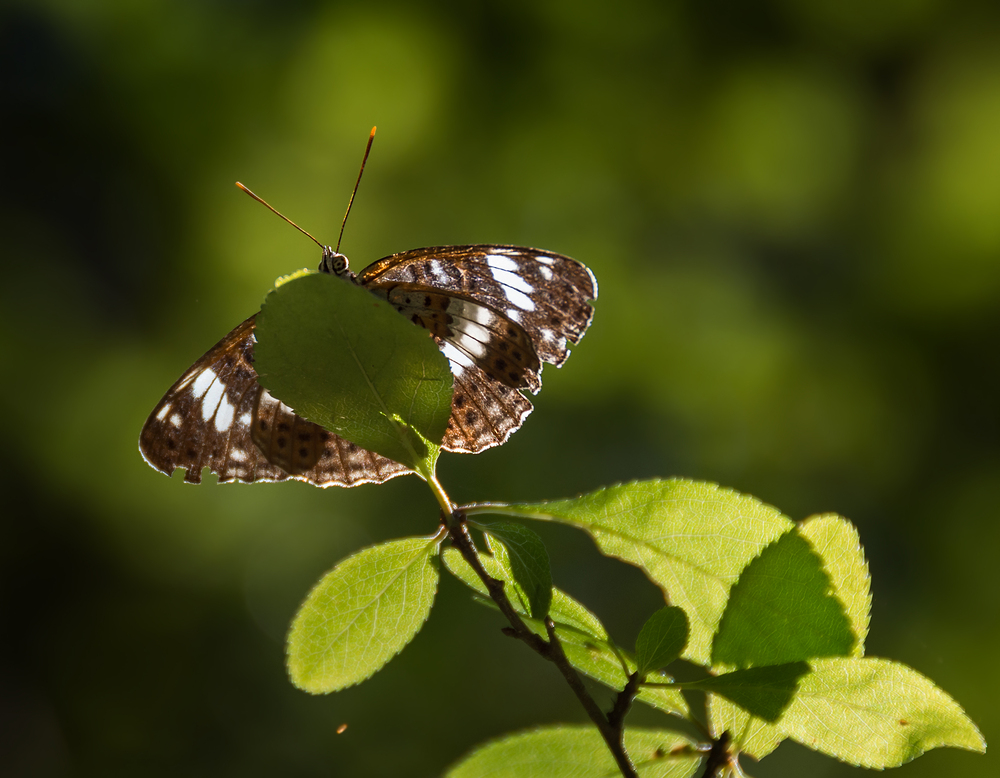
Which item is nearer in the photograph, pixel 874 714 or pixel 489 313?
pixel 874 714

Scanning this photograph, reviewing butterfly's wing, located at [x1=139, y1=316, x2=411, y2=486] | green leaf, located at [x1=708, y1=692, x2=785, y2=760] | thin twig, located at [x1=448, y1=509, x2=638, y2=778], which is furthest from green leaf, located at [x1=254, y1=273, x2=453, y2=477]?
butterfly's wing, located at [x1=139, y1=316, x2=411, y2=486]

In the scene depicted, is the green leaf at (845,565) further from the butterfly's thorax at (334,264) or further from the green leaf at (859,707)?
the butterfly's thorax at (334,264)

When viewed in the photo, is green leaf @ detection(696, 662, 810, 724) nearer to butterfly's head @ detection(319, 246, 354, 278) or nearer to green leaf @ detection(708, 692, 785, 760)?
green leaf @ detection(708, 692, 785, 760)

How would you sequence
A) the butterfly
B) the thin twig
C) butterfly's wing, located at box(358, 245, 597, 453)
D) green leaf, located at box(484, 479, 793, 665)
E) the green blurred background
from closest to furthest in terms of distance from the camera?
the thin twig
green leaf, located at box(484, 479, 793, 665)
the butterfly
butterfly's wing, located at box(358, 245, 597, 453)
the green blurred background

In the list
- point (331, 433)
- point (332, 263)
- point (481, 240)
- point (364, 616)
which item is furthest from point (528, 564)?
point (481, 240)

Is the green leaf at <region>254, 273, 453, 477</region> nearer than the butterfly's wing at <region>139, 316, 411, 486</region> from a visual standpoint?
Yes

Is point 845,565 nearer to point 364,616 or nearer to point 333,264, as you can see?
point 364,616

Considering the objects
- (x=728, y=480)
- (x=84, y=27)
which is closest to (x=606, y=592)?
(x=728, y=480)

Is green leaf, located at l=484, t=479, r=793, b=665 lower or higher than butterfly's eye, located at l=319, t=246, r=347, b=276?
lower

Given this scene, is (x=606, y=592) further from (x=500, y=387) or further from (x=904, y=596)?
(x=500, y=387)
